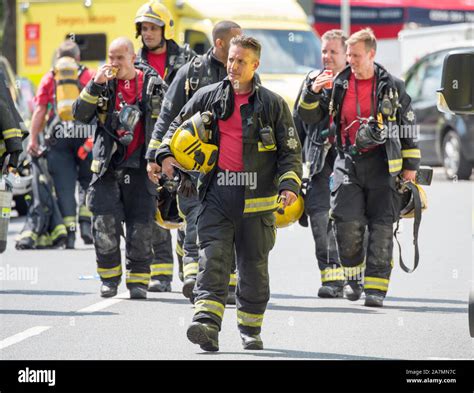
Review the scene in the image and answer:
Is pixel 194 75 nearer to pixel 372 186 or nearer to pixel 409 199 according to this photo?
pixel 372 186

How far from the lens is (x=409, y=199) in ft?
36.6

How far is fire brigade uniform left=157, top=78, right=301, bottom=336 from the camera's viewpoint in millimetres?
8805

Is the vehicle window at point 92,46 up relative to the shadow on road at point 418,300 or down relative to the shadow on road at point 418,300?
up

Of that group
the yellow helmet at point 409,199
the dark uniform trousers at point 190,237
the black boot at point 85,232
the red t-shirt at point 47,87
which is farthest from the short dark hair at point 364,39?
the black boot at point 85,232

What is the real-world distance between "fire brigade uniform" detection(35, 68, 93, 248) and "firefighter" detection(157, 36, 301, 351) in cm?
629

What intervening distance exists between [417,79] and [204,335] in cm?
1589

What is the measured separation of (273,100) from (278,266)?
4945 mm

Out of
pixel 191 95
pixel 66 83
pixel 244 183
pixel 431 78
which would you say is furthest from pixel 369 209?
pixel 431 78

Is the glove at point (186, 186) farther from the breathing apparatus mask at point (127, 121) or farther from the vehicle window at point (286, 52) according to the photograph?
the vehicle window at point (286, 52)

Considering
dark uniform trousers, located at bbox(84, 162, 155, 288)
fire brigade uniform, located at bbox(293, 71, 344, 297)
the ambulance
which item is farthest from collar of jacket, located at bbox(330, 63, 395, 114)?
the ambulance

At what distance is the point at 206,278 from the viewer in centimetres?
878

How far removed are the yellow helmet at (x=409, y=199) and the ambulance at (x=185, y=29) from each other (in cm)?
1026

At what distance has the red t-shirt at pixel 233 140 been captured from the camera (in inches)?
348
